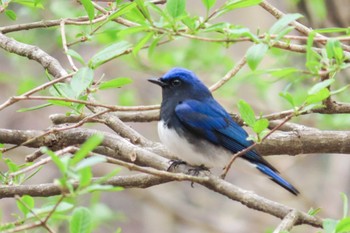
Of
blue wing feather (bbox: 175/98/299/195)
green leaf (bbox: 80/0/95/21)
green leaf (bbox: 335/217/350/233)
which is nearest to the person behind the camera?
green leaf (bbox: 335/217/350/233)

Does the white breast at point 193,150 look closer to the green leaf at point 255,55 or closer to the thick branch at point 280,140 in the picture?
the thick branch at point 280,140

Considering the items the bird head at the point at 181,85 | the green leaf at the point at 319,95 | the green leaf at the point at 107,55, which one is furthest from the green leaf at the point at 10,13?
the green leaf at the point at 319,95

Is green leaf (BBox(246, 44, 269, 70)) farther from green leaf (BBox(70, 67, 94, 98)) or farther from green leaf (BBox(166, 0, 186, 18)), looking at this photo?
green leaf (BBox(70, 67, 94, 98))

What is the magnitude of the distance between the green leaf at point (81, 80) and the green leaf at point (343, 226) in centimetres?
90

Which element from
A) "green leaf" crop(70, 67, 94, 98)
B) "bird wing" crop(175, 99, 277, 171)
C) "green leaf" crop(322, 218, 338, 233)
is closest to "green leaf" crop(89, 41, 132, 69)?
"green leaf" crop(70, 67, 94, 98)

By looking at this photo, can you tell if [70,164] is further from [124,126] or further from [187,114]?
[187,114]

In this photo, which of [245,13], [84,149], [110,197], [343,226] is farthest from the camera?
[110,197]

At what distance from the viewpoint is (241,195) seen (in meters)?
2.22

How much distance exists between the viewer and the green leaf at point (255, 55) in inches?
78.8

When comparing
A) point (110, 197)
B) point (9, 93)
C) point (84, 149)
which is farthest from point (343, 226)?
point (110, 197)

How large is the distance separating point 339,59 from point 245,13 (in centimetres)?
550

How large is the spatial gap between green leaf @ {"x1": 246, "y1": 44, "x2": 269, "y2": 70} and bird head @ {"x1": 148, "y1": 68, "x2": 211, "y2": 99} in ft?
5.27

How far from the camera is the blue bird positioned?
336 centimetres

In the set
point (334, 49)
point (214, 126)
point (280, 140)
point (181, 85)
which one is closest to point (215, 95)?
point (181, 85)
